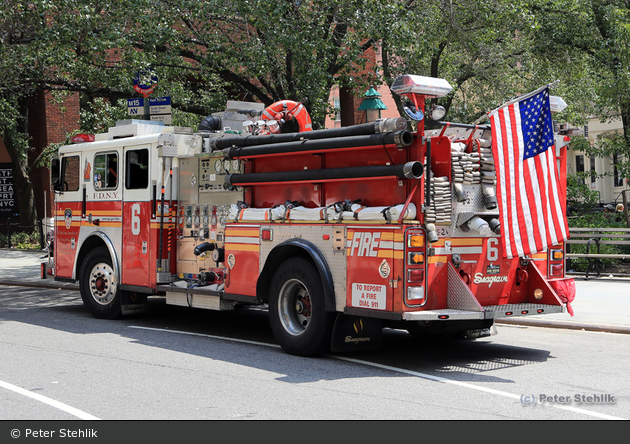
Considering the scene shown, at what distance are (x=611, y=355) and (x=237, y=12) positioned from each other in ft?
33.1

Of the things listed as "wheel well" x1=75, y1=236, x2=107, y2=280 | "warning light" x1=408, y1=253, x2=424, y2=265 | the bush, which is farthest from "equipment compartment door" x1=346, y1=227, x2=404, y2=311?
the bush

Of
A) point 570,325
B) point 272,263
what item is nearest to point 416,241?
point 272,263

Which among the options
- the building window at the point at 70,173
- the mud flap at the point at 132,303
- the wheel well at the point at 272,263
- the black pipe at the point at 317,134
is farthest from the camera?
the building window at the point at 70,173

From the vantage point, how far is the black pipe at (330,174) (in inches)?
296

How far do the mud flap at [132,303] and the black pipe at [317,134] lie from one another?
2802mm

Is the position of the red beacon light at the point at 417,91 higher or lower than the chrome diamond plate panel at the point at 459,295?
higher

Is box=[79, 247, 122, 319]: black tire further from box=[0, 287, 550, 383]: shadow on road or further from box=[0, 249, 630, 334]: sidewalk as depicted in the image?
box=[0, 249, 630, 334]: sidewalk

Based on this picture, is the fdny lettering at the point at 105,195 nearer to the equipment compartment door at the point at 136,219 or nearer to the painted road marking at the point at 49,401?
the equipment compartment door at the point at 136,219

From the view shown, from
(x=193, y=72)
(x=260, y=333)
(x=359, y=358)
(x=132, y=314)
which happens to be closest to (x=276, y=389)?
(x=359, y=358)

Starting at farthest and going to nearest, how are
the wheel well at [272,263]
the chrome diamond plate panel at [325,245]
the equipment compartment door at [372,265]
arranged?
the wheel well at [272,263] → the chrome diamond plate panel at [325,245] → the equipment compartment door at [372,265]

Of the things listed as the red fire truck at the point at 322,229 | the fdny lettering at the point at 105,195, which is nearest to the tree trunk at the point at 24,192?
the fdny lettering at the point at 105,195

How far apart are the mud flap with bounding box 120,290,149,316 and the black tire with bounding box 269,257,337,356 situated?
337 cm

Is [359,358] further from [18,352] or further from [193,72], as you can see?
[193,72]

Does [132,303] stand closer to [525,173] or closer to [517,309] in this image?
[517,309]
